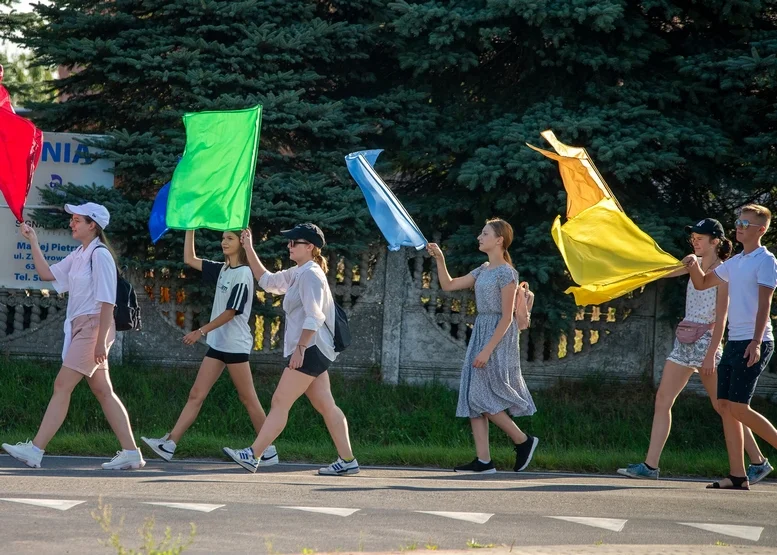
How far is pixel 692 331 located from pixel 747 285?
66 cm

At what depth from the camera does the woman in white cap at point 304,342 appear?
26.3 ft

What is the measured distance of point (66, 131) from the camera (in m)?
13.2

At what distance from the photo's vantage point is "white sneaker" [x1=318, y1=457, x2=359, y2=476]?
848 cm

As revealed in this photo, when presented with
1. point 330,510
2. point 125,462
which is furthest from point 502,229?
point 125,462

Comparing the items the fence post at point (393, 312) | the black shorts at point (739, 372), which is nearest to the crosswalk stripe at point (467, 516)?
the black shorts at point (739, 372)

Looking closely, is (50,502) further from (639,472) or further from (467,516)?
(639,472)

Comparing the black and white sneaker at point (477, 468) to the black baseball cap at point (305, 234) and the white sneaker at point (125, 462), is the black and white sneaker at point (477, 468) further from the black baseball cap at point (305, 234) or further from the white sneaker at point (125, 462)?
the white sneaker at point (125, 462)

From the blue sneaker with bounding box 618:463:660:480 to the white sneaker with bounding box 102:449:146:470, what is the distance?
3816mm

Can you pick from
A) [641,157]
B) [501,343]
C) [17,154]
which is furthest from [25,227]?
[641,157]

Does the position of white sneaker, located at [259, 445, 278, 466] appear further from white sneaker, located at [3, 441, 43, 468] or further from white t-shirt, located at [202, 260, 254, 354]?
white sneaker, located at [3, 441, 43, 468]

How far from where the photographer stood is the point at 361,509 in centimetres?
691

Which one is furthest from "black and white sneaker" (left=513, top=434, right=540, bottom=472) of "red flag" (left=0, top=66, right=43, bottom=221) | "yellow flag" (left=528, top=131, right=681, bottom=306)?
"red flag" (left=0, top=66, right=43, bottom=221)

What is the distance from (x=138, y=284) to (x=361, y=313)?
2.54 m

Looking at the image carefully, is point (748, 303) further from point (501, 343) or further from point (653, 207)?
point (653, 207)
